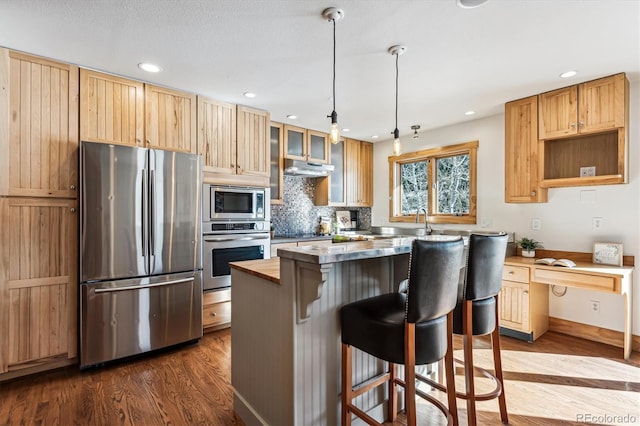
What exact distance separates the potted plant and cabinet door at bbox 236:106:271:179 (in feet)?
9.77

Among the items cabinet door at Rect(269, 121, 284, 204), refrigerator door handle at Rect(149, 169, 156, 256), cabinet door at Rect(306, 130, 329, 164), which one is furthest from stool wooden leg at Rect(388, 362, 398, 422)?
cabinet door at Rect(306, 130, 329, 164)

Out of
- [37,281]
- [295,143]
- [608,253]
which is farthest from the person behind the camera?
[295,143]

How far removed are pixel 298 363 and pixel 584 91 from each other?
3.38 metres

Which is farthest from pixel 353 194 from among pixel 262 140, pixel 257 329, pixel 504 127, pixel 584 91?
pixel 257 329

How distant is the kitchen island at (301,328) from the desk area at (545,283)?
6.09 ft

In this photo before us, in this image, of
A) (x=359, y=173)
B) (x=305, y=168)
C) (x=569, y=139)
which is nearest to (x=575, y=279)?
(x=569, y=139)

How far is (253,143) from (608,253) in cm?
371

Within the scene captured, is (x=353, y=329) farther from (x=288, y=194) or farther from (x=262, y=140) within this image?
(x=288, y=194)

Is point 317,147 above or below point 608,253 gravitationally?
above

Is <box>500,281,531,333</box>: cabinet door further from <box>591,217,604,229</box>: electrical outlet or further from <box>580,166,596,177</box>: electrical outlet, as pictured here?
<box>580,166,596,177</box>: electrical outlet

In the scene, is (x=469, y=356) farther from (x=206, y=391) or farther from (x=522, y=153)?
(x=522, y=153)

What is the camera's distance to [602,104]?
280cm

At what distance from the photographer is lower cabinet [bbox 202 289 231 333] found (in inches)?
128

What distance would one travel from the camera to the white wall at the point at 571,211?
9.53 feet
